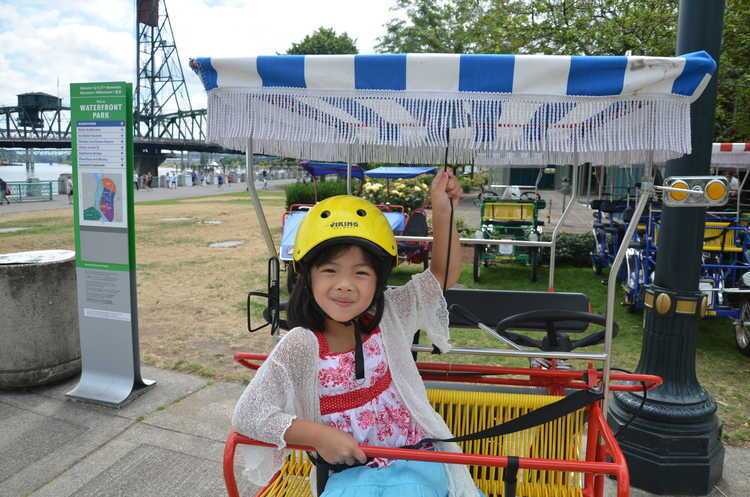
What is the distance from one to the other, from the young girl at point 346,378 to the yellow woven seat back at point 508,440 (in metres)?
0.50

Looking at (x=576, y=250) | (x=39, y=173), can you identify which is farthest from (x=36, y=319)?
(x=39, y=173)

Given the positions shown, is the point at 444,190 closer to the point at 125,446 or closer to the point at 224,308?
the point at 125,446

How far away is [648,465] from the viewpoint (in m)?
3.19

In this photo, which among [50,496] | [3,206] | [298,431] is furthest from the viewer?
[3,206]

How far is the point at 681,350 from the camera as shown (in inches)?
130

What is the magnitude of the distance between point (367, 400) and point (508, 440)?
0.93 metres

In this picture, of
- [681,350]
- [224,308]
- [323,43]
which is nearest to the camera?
[681,350]

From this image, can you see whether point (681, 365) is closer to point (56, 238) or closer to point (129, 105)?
point (129, 105)

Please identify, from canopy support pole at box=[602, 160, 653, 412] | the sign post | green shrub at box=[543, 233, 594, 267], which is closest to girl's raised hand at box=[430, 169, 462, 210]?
canopy support pole at box=[602, 160, 653, 412]

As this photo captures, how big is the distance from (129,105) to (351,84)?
2.90m

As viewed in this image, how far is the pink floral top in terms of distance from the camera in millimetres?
1889

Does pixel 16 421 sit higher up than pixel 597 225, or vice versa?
pixel 597 225

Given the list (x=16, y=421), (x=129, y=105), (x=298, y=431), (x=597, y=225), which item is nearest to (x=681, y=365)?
(x=298, y=431)

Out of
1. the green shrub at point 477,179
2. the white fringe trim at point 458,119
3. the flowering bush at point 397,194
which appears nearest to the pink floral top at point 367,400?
the white fringe trim at point 458,119
